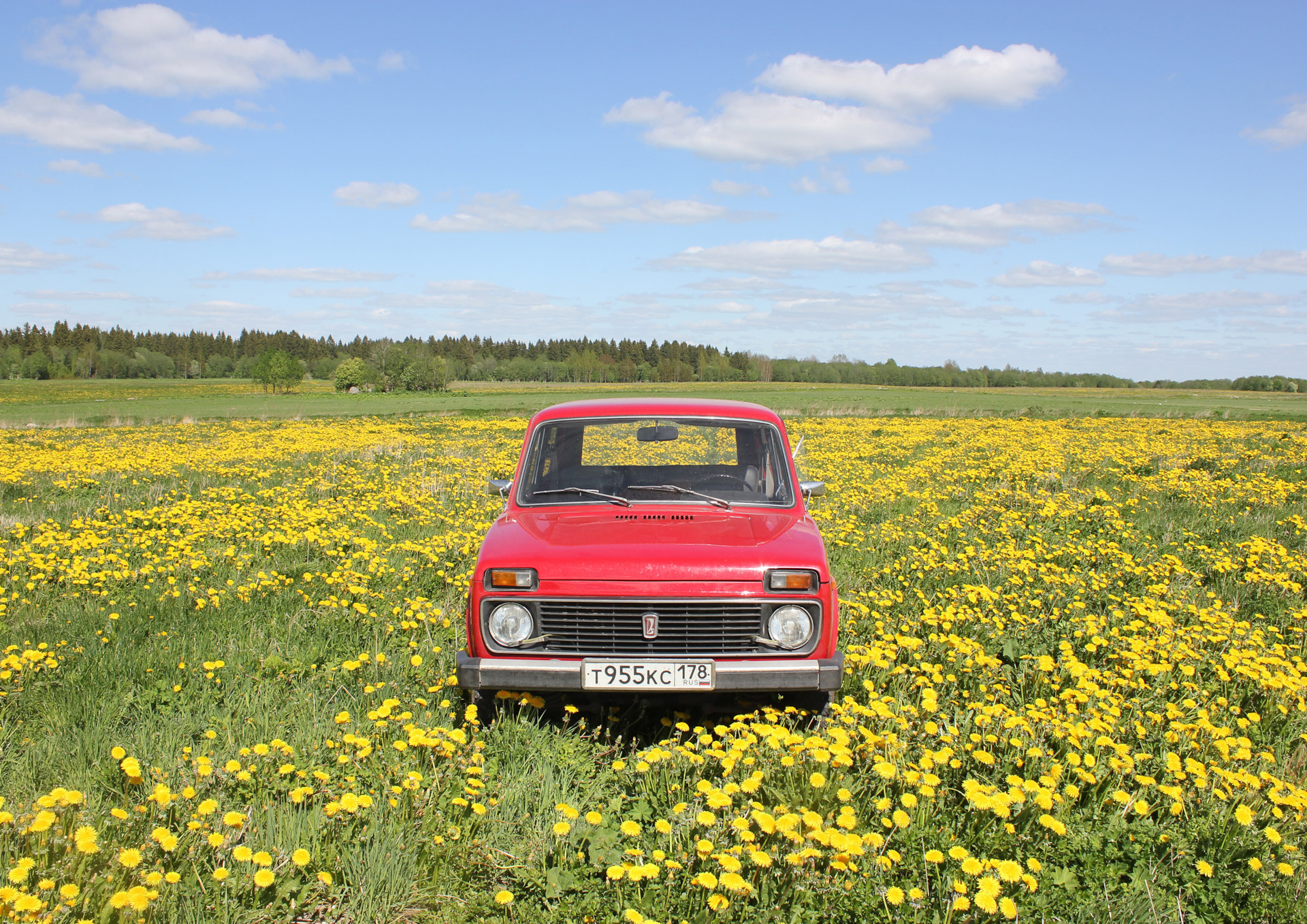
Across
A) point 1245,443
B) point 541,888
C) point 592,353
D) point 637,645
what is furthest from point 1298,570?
point 592,353

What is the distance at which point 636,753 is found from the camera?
386 centimetres

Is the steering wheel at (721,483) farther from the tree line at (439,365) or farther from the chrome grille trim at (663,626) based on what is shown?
the tree line at (439,365)

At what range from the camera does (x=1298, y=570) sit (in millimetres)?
6906

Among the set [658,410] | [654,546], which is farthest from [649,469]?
[654,546]

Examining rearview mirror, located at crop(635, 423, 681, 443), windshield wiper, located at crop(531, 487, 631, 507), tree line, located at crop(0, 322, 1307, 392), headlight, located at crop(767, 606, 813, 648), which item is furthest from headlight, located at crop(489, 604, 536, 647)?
tree line, located at crop(0, 322, 1307, 392)

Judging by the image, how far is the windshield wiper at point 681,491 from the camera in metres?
4.59

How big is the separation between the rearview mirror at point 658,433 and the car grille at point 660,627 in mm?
1438

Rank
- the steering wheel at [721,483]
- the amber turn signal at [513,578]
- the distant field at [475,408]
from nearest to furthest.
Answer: the amber turn signal at [513,578] < the steering wheel at [721,483] < the distant field at [475,408]

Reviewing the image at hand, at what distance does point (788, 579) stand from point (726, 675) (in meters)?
0.53

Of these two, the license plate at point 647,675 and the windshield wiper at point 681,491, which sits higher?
the windshield wiper at point 681,491

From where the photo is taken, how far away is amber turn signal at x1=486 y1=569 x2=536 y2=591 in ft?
12.1

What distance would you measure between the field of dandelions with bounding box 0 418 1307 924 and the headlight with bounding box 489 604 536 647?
0.38m

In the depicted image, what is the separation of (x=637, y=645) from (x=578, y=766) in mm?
640

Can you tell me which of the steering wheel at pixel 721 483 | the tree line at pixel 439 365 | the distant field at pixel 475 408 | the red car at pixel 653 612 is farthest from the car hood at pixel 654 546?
the tree line at pixel 439 365
